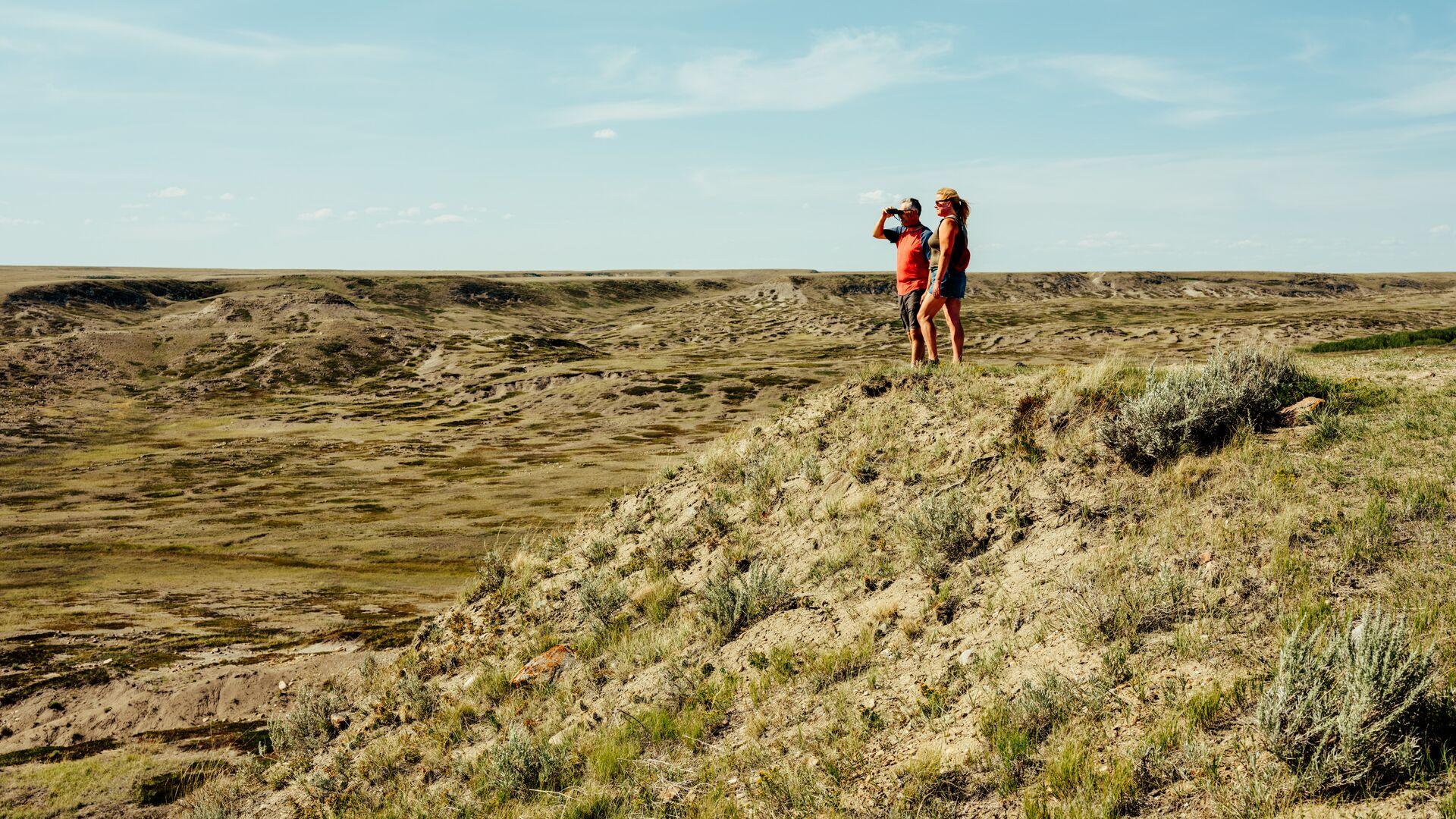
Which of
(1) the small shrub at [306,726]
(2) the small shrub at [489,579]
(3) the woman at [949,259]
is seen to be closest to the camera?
(1) the small shrub at [306,726]

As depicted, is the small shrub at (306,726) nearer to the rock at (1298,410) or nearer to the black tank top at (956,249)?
the black tank top at (956,249)

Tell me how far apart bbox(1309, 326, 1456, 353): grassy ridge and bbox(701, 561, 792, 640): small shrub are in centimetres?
1670

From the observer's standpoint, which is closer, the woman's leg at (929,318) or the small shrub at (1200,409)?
the small shrub at (1200,409)

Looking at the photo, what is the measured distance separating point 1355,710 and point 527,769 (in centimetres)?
601

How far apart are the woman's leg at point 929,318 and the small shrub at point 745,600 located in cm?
447

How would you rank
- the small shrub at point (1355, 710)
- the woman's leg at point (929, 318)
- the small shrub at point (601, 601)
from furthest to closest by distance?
the woman's leg at point (929, 318), the small shrub at point (601, 601), the small shrub at point (1355, 710)

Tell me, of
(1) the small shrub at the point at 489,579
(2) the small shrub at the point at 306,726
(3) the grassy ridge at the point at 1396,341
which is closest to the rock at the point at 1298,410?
(1) the small shrub at the point at 489,579

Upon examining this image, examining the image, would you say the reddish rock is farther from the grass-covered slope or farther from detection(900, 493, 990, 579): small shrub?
detection(900, 493, 990, 579): small shrub

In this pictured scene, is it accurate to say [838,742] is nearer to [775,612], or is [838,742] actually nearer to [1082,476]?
[775,612]

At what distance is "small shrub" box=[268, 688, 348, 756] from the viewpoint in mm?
9781

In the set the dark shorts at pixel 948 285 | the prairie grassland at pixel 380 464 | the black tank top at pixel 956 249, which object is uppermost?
the black tank top at pixel 956 249

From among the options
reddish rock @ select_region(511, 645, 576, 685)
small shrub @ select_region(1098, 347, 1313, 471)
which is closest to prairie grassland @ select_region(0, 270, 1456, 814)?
reddish rock @ select_region(511, 645, 576, 685)

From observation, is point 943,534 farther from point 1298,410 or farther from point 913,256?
point 913,256

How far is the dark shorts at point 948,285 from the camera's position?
10820 millimetres
